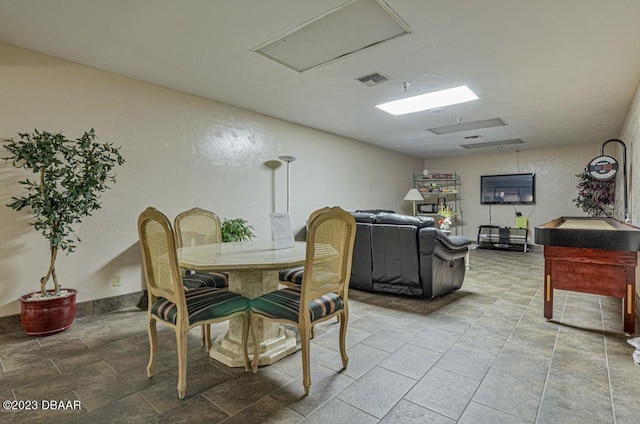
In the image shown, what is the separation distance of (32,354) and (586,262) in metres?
4.46

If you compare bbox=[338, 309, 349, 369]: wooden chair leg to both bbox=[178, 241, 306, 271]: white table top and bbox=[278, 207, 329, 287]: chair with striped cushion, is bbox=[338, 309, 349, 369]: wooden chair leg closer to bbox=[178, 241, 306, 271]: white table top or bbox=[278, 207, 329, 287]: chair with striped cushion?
bbox=[178, 241, 306, 271]: white table top

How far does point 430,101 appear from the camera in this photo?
4289 millimetres

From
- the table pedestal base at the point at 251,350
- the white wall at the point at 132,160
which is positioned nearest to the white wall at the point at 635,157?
the table pedestal base at the point at 251,350

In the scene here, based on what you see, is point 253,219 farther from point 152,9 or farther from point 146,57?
point 152,9

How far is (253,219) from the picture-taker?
472 cm

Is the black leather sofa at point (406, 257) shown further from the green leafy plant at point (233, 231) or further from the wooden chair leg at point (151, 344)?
the wooden chair leg at point (151, 344)

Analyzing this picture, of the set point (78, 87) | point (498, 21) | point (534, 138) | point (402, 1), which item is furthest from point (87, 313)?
point (534, 138)

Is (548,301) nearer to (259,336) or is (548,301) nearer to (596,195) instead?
(259,336)

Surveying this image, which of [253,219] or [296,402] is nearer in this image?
[296,402]

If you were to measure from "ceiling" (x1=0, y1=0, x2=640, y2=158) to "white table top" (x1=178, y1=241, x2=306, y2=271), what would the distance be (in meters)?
1.68

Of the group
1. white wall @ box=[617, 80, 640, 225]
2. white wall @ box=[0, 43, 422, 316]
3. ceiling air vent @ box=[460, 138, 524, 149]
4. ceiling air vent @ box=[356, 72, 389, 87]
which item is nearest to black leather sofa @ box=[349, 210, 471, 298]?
ceiling air vent @ box=[356, 72, 389, 87]

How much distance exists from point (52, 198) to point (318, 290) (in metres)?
2.38

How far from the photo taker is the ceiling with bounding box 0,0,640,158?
2258mm

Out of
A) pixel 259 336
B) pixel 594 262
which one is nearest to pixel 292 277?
pixel 259 336
